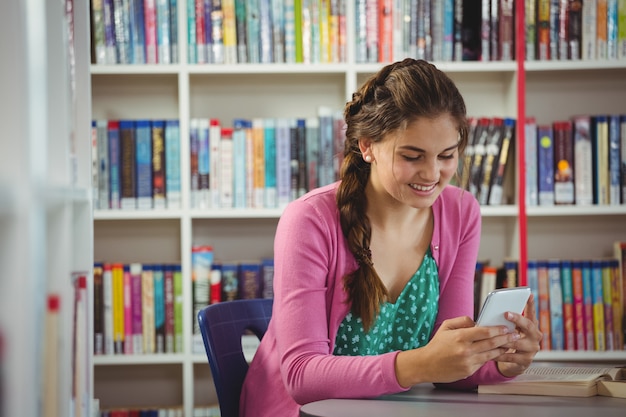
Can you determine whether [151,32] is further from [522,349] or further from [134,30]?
[522,349]

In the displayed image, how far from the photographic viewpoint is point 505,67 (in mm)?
2686

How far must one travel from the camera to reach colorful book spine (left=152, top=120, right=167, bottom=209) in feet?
8.82

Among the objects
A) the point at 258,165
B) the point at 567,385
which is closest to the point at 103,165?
the point at 258,165

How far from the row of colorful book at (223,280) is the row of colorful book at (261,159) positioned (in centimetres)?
18

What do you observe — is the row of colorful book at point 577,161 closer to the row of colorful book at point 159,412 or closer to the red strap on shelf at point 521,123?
the red strap on shelf at point 521,123

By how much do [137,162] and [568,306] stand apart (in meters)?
1.47

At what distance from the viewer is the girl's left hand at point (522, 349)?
4.73ft

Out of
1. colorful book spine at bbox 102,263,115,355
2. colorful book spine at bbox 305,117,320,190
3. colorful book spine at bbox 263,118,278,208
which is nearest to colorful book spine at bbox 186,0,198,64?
colorful book spine at bbox 263,118,278,208

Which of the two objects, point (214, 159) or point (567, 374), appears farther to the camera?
point (214, 159)

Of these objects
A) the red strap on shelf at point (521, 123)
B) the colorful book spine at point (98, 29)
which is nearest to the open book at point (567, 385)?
the red strap on shelf at point (521, 123)

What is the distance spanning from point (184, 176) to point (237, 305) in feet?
3.13

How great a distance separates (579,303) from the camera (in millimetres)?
2713

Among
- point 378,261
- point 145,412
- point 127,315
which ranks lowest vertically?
point 145,412

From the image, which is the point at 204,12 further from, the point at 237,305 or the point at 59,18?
the point at 59,18
